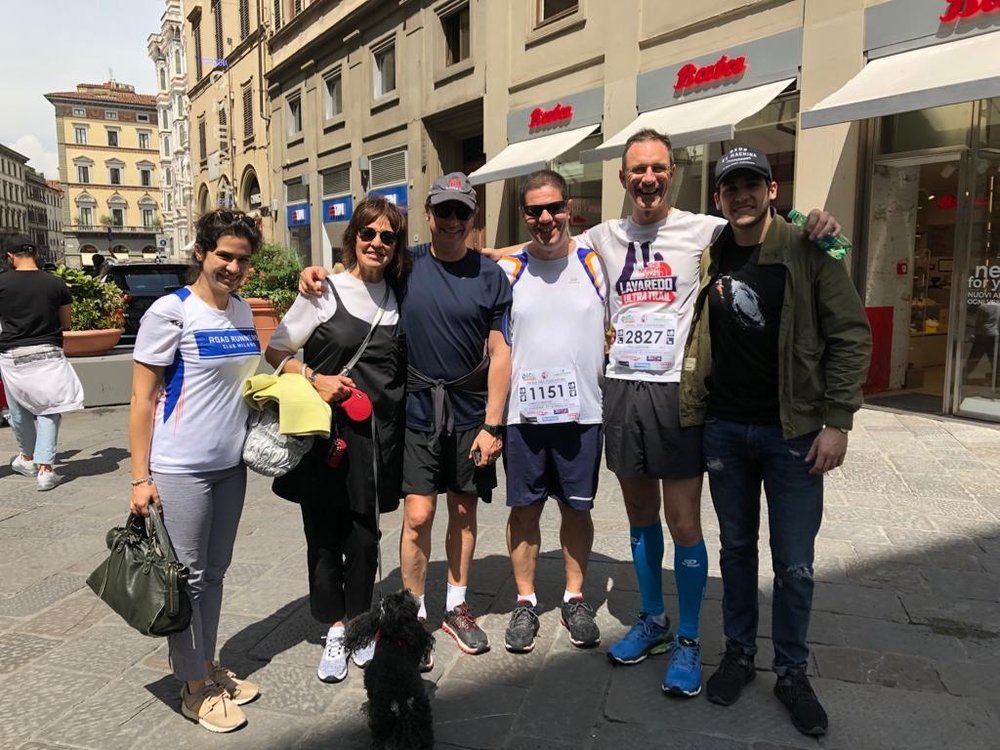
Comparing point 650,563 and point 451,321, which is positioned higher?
point 451,321

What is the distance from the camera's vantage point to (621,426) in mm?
2910

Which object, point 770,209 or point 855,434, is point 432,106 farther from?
point 770,209

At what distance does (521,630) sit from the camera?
3.17 meters

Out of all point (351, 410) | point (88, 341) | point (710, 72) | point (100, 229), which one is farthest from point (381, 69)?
point (100, 229)

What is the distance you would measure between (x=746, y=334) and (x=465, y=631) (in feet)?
5.67

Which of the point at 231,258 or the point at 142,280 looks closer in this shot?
the point at 231,258

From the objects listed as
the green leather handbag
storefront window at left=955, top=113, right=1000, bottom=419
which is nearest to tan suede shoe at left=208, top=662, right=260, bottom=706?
the green leather handbag

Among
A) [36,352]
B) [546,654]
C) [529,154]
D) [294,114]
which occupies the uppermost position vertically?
[294,114]

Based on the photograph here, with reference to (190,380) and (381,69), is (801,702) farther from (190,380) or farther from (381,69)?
(381,69)

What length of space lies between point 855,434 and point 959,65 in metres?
3.47

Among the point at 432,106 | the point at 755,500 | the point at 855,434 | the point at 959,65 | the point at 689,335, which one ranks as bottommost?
the point at 855,434

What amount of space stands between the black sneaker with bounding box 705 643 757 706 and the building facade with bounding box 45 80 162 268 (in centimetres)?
10470

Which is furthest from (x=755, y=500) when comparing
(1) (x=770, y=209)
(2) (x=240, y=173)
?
(2) (x=240, y=173)

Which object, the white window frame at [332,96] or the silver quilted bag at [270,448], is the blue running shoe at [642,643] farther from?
the white window frame at [332,96]
